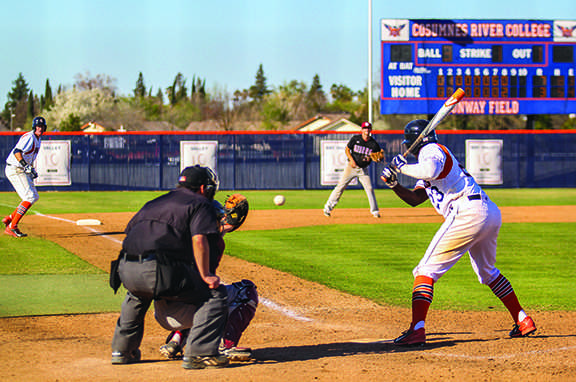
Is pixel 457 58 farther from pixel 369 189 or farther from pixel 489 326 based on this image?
pixel 489 326

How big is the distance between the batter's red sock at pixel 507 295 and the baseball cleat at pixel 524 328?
0.09 meters

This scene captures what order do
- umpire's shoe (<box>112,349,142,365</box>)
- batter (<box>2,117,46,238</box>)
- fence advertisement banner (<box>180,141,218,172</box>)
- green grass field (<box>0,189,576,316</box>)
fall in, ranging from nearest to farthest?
umpire's shoe (<box>112,349,142,365</box>), green grass field (<box>0,189,576,316</box>), batter (<box>2,117,46,238</box>), fence advertisement banner (<box>180,141,218,172</box>)

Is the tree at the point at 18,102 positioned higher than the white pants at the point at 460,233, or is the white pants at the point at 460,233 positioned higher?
the tree at the point at 18,102

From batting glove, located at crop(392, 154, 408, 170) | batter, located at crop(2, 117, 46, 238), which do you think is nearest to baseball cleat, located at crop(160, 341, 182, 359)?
batting glove, located at crop(392, 154, 408, 170)

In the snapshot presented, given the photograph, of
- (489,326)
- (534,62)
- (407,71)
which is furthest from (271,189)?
(489,326)

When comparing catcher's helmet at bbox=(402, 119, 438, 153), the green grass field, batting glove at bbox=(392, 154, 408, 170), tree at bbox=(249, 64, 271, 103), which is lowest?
the green grass field

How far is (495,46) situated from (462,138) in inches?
161

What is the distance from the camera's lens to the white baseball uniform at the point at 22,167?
12250mm

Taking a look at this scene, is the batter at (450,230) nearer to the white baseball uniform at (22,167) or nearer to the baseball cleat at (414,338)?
the baseball cleat at (414,338)

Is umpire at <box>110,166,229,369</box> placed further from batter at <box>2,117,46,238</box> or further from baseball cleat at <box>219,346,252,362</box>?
batter at <box>2,117,46,238</box>

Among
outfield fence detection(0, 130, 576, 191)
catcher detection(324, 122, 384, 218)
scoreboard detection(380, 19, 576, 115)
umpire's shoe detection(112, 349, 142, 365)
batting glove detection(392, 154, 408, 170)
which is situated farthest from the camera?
outfield fence detection(0, 130, 576, 191)

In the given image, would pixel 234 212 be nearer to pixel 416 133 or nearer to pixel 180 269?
pixel 180 269

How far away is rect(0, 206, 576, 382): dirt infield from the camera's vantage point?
15.1ft

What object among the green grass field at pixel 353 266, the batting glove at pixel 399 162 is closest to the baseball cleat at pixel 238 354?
the batting glove at pixel 399 162
